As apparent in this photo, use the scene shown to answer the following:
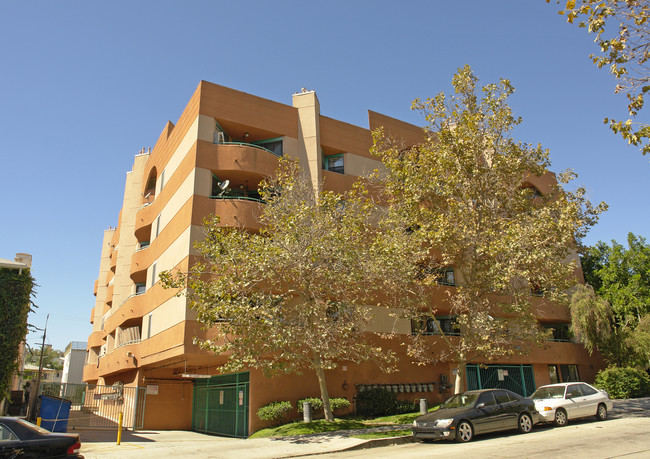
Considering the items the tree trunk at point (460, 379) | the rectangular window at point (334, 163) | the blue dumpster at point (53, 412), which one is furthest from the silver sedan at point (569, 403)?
the blue dumpster at point (53, 412)

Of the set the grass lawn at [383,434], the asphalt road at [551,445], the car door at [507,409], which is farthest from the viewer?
the grass lawn at [383,434]

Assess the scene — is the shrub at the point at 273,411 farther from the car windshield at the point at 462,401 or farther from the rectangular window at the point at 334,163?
the rectangular window at the point at 334,163

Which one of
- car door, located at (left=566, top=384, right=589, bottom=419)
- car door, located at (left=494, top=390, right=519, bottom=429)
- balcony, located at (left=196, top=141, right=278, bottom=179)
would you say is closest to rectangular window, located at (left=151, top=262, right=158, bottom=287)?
balcony, located at (left=196, top=141, right=278, bottom=179)

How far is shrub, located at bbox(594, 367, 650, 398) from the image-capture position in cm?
2836

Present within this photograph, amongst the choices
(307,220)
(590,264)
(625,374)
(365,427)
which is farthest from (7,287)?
(590,264)

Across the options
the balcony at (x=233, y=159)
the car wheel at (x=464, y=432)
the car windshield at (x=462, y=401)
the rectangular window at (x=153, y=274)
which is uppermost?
the balcony at (x=233, y=159)

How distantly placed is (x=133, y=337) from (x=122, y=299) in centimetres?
666

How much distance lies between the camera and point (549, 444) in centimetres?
1222

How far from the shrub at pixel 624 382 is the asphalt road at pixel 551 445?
14.0 metres

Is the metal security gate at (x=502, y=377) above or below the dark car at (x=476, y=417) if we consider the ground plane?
above

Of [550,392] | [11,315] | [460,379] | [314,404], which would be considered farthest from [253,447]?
[550,392]

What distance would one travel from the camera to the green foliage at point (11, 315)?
16.3m

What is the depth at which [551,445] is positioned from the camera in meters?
12.0

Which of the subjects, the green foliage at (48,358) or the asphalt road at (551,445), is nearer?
the asphalt road at (551,445)
